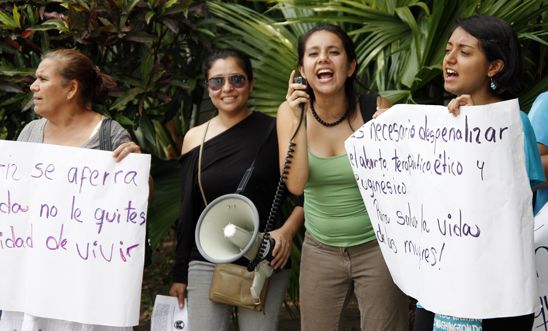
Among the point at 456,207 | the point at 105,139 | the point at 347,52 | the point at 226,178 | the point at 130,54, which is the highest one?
the point at 130,54

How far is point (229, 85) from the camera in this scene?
173 inches

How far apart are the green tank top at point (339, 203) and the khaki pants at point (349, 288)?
1.8 inches

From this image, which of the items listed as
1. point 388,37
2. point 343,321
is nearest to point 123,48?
point 388,37

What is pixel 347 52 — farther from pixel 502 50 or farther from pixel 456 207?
pixel 456 207

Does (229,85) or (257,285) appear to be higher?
(229,85)

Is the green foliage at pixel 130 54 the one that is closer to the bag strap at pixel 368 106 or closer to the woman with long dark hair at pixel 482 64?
the bag strap at pixel 368 106

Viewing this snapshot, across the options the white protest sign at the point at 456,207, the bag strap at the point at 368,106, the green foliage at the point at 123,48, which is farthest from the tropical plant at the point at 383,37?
the white protest sign at the point at 456,207

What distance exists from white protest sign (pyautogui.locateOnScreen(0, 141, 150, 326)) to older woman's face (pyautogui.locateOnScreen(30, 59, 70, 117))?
0.19 metres

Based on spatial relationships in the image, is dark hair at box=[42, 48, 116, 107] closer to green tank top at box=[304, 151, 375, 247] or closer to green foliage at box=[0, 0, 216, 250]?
green foliage at box=[0, 0, 216, 250]

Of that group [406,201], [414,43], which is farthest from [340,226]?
[414,43]

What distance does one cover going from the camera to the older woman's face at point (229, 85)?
439 cm

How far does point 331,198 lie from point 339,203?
4 centimetres

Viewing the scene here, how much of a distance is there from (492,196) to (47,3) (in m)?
3.07

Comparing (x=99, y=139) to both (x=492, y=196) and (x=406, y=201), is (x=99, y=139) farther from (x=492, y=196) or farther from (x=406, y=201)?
(x=492, y=196)
